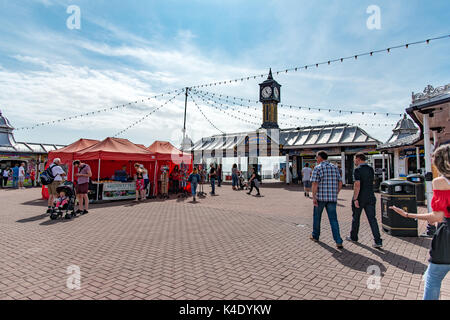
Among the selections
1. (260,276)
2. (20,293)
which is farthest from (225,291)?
(20,293)

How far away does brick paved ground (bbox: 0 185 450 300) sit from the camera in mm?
3219

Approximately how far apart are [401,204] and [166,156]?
1103 cm

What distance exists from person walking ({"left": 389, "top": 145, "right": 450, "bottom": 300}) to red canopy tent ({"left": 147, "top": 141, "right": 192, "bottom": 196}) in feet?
42.2

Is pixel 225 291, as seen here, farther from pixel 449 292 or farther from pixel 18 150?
pixel 18 150

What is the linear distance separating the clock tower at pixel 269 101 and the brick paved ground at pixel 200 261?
31.0m

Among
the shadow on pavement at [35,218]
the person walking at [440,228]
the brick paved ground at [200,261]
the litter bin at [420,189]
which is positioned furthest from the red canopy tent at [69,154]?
the litter bin at [420,189]

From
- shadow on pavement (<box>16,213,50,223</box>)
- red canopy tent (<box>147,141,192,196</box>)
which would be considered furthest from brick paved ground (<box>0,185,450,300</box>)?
red canopy tent (<box>147,141,192,196</box>)

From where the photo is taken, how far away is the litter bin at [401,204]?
5.90m

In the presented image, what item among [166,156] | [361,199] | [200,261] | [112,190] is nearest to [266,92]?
[166,156]

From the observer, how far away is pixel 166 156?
14.4m

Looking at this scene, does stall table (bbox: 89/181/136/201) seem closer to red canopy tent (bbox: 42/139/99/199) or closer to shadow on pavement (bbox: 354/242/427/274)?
red canopy tent (bbox: 42/139/99/199)

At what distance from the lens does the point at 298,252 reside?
478cm

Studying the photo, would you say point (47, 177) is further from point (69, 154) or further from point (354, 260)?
point (354, 260)
